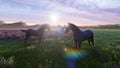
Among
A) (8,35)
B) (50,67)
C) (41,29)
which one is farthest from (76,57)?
(8,35)

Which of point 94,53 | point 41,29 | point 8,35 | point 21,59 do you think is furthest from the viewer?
point 8,35

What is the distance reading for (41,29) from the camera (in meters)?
20.3

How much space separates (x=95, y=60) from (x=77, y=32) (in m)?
3.16

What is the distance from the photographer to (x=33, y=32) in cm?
2089

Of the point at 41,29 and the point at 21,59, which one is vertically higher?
the point at 41,29

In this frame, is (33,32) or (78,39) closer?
(78,39)

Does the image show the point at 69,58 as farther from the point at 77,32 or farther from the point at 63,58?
the point at 77,32

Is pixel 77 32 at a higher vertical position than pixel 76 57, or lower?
higher

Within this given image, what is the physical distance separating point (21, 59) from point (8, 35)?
16.0 meters

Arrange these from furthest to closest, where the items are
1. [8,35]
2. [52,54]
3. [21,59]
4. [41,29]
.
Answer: [8,35] → [41,29] → [52,54] → [21,59]

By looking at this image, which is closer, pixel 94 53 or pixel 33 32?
pixel 94 53

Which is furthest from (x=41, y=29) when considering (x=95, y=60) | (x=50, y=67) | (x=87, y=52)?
(x=50, y=67)

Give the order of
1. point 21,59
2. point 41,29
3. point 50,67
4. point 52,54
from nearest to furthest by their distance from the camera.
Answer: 1. point 50,67
2. point 21,59
3. point 52,54
4. point 41,29

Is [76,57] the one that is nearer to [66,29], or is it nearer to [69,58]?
[69,58]
